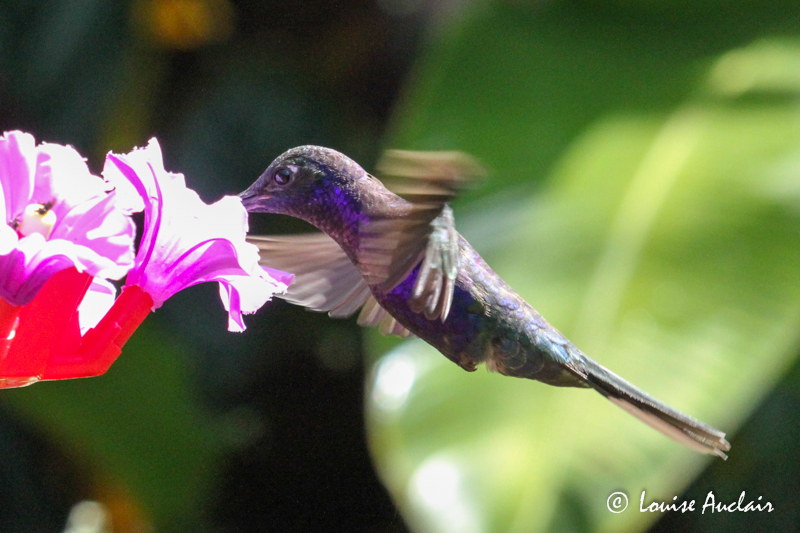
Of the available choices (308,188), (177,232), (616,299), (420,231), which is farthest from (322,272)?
(616,299)

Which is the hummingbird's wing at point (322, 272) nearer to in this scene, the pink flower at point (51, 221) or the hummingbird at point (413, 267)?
the hummingbird at point (413, 267)

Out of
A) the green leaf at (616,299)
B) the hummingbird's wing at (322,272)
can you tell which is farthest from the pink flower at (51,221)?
the green leaf at (616,299)

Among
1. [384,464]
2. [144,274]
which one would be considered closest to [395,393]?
[384,464]

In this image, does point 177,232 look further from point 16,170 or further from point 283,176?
point 283,176

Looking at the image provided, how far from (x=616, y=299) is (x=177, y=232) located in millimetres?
1325

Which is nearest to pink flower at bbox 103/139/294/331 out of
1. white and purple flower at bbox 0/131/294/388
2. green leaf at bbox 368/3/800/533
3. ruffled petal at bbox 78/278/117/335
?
white and purple flower at bbox 0/131/294/388

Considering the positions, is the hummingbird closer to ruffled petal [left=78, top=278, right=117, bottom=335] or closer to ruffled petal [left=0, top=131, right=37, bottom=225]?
ruffled petal [left=78, top=278, right=117, bottom=335]

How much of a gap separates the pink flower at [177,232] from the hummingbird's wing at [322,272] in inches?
19.2

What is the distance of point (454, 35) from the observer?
2.78 meters

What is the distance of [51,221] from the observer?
2.97 ft

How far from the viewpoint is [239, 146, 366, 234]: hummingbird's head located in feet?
3.93

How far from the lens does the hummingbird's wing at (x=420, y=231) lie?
995 millimetres

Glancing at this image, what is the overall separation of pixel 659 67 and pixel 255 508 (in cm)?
212

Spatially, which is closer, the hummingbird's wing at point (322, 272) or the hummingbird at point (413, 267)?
the hummingbird at point (413, 267)
